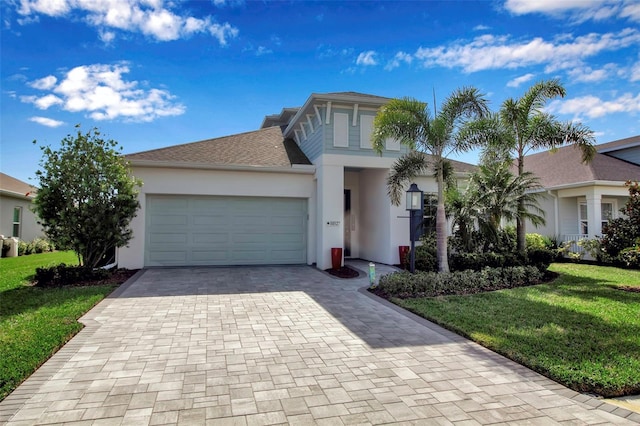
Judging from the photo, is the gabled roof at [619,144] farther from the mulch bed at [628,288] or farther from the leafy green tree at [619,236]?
the mulch bed at [628,288]

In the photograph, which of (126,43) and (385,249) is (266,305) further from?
(126,43)

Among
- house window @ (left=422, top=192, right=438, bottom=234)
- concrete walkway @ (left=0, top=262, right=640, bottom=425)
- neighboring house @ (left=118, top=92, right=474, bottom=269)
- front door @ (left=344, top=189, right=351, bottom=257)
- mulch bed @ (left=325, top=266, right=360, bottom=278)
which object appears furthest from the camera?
front door @ (left=344, top=189, right=351, bottom=257)

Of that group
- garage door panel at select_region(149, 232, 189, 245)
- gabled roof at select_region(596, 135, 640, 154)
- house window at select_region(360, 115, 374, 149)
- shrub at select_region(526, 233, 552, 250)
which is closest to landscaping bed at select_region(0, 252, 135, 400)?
garage door panel at select_region(149, 232, 189, 245)

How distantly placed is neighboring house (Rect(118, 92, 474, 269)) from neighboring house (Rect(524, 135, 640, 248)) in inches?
275

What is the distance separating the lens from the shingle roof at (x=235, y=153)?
40.2ft

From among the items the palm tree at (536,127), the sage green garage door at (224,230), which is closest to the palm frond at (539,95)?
the palm tree at (536,127)

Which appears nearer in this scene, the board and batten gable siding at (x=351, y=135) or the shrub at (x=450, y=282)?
the shrub at (x=450, y=282)

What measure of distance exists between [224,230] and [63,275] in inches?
188

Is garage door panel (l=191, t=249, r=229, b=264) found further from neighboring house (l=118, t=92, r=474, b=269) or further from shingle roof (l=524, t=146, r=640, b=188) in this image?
shingle roof (l=524, t=146, r=640, b=188)

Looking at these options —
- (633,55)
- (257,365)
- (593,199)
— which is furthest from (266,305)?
(593,199)

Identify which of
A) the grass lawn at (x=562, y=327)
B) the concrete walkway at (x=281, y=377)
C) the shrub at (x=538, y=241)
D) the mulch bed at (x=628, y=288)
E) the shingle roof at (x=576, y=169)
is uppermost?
the shingle roof at (x=576, y=169)

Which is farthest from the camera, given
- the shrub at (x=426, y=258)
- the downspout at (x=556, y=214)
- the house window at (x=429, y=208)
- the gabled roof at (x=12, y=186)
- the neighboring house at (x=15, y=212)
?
the neighboring house at (x=15, y=212)

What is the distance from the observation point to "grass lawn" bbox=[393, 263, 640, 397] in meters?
4.01

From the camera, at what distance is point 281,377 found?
12.8 ft
